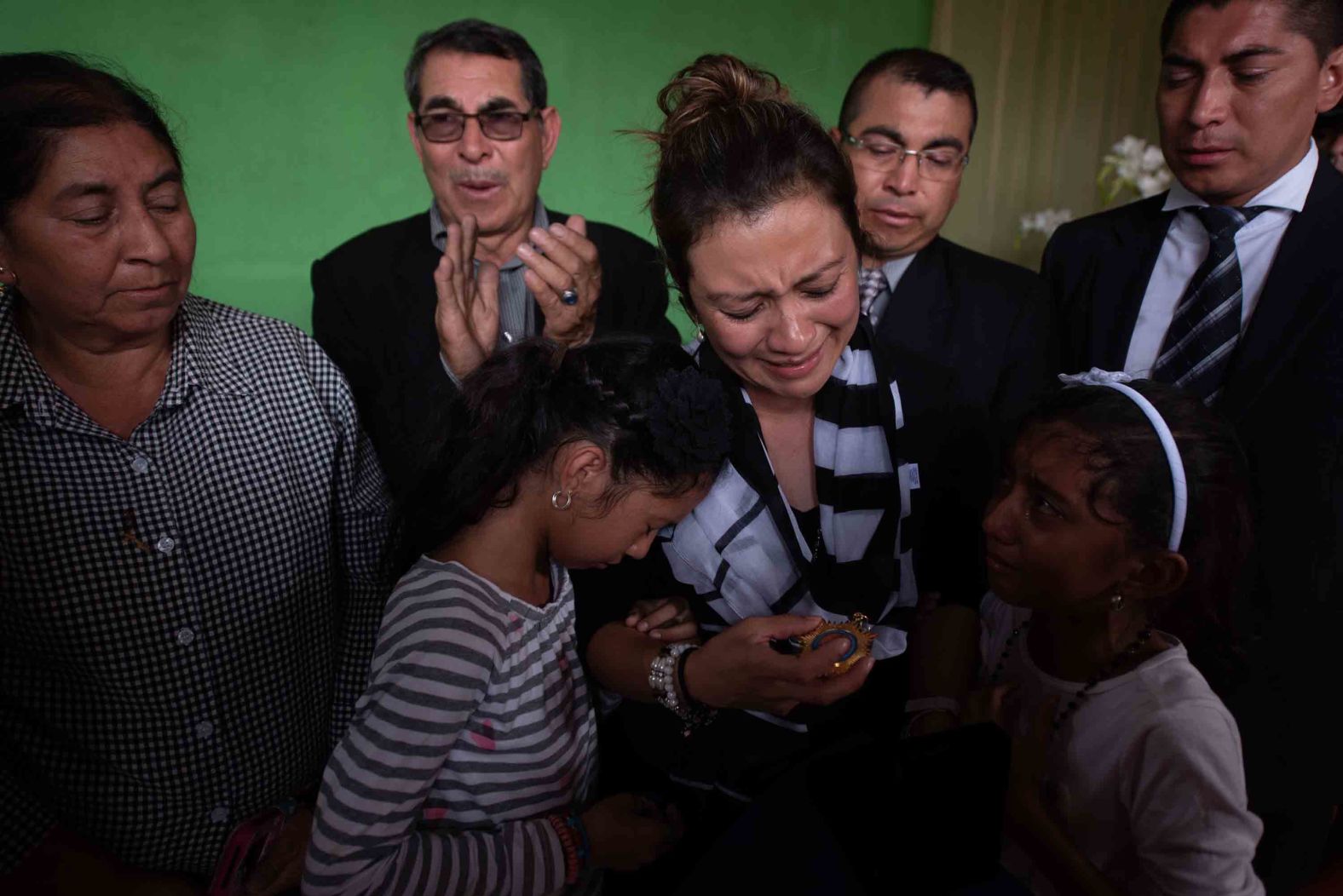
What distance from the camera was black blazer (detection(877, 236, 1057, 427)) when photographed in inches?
64.4

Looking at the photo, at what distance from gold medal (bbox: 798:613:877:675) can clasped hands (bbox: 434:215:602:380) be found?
811 mm

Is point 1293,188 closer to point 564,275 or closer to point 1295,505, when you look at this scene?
point 1295,505

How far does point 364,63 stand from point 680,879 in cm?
219

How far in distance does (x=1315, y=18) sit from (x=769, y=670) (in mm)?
1333

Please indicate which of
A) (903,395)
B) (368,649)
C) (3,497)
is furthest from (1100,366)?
(3,497)

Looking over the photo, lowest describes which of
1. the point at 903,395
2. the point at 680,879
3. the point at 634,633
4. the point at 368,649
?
the point at 680,879

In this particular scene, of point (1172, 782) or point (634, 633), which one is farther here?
point (634, 633)

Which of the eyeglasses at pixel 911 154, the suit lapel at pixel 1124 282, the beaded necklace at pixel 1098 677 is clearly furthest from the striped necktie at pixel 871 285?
the beaded necklace at pixel 1098 677

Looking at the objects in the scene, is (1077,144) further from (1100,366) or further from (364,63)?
(364,63)

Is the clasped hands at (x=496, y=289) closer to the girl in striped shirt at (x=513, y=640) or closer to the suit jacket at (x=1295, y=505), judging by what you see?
the girl in striped shirt at (x=513, y=640)

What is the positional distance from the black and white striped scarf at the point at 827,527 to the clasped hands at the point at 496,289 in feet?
1.62

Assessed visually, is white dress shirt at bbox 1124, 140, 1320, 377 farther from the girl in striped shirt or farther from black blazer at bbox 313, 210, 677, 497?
black blazer at bbox 313, 210, 677, 497

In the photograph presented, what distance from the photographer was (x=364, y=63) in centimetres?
238

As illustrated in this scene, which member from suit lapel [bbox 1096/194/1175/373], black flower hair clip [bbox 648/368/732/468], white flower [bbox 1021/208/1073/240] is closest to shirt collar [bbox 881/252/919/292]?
suit lapel [bbox 1096/194/1175/373]
